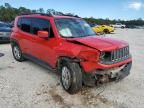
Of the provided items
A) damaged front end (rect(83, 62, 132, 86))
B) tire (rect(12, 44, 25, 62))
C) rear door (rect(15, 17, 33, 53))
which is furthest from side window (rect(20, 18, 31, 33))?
damaged front end (rect(83, 62, 132, 86))

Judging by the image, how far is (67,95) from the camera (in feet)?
18.9

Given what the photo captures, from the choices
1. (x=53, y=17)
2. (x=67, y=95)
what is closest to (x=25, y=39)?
(x=53, y=17)

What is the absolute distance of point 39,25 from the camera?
7465mm

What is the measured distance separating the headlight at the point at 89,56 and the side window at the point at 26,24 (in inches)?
127

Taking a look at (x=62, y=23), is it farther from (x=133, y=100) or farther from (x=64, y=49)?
(x=133, y=100)

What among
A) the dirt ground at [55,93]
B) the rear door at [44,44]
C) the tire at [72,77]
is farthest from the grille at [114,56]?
the rear door at [44,44]

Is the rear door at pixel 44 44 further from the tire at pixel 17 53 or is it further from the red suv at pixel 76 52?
the tire at pixel 17 53

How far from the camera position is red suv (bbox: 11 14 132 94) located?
18.0 feet

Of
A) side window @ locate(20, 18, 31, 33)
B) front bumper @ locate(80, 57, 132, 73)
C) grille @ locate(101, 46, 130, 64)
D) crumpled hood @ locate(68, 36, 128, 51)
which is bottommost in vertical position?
front bumper @ locate(80, 57, 132, 73)

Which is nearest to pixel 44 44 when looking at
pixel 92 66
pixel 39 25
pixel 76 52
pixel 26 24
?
pixel 39 25

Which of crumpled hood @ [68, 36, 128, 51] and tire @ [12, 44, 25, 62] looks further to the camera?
tire @ [12, 44, 25, 62]

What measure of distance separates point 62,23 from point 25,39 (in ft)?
6.62

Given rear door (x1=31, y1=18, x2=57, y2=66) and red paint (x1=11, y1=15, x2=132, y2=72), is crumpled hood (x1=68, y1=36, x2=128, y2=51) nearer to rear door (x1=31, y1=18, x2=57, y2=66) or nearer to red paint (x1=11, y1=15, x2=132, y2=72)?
red paint (x1=11, y1=15, x2=132, y2=72)

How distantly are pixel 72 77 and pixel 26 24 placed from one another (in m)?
3.72
